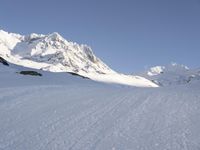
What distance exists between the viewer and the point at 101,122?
1120 cm

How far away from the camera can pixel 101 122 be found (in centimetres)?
1120

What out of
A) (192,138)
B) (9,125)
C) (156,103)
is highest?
(156,103)

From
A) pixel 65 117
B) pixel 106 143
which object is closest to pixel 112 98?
pixel 65 117

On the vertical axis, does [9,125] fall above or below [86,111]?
below

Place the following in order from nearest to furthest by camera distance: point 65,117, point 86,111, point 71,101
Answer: point 65,117, point 86,111, point 71,101

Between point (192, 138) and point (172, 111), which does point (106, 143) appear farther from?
point (172, 111)

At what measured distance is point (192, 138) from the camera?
9.45 m

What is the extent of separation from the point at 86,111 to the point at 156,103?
2.58 meters

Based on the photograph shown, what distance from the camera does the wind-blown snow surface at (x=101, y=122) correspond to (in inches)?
371

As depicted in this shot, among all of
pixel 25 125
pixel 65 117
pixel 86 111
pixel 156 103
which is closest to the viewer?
pixel 25 125

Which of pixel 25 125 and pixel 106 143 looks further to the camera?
pixel 25 125

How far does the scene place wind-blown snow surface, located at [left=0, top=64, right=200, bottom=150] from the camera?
9.42 m

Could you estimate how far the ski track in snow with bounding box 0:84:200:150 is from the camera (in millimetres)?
9430

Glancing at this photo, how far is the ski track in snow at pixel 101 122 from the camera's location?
30.9 feet
